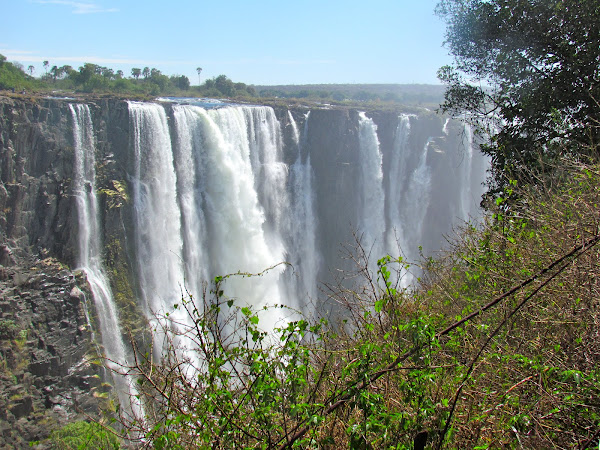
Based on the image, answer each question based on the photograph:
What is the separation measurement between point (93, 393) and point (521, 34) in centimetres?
1551

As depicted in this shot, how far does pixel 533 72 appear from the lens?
8.11 meters

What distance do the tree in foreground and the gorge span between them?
4625 mm

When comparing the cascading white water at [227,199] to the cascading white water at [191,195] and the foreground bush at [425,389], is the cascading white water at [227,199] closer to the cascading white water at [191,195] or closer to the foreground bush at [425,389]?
the cascading white water at [191,195]

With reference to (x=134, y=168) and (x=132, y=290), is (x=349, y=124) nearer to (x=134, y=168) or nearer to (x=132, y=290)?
(x=134, y=168)

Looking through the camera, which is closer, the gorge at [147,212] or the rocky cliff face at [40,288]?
the rocky cliff face at [40,288]

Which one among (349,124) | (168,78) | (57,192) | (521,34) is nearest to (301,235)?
(349,124)

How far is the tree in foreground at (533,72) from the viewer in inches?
280

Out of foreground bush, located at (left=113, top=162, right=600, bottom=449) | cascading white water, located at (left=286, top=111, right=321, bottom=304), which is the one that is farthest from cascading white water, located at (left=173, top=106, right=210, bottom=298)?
foreground bush, located at (left=113, top=162, right=600, bottom=449)

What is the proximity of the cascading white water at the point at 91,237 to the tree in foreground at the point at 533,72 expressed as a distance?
13587 mm

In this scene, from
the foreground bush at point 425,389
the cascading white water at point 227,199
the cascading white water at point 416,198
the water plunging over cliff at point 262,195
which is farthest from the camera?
the cascading white water at point 416,198

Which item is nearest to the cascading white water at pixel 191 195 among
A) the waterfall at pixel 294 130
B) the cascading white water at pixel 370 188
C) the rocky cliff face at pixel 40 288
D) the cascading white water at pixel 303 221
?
the rocky cliff face at pixel 40 288

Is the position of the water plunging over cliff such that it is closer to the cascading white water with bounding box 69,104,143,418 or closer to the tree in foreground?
the cascading white water with bounding box 69,104,143,418

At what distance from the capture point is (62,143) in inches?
695

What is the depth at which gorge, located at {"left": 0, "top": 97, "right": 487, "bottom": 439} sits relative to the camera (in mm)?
15703
